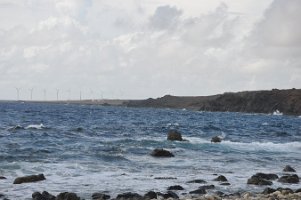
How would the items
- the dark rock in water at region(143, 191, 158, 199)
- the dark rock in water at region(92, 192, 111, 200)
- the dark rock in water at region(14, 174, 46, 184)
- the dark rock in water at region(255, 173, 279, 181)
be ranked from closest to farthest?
the dark rock in water at region(92, 192, 111, 200) → the dark rock in water at region(143, 191, 158, 199) → the dark rock in water at region(14, 174, 46, 184) → the dark rock in water at region(255, 173, 279, 181)

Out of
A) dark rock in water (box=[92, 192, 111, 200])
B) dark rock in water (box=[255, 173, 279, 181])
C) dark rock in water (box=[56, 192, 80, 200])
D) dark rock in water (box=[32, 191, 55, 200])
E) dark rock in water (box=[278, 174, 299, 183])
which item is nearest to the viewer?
dark rock in water (box=[56, 192, 80, 200])

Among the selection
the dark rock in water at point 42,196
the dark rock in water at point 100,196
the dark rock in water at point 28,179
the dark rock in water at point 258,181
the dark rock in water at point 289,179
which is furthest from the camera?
the dark rock in water at point 289,179

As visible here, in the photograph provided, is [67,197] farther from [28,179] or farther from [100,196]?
[28,179]

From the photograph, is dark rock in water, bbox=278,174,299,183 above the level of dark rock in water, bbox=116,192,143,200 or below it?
below

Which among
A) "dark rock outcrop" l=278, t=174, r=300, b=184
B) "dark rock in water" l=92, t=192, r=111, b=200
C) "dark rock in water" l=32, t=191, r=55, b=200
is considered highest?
"dark rock in water" l=32, t=191, r=55, b=200

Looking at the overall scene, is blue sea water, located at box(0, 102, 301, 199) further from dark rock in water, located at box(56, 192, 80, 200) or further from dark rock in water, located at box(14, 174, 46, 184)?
dark rock in water, located at box(56, 192, 80, 200)

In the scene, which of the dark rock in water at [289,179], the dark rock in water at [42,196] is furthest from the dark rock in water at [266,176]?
the dark rock in water at [42,196]

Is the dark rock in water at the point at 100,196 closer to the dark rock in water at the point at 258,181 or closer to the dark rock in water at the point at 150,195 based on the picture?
the dark rock in water at the point at 150,195

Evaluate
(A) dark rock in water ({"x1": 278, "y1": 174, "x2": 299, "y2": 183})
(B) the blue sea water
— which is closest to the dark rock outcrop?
(A) dark rock in water ({"x1": 278, "y1": 174, "x2": 299, "y2": 183})

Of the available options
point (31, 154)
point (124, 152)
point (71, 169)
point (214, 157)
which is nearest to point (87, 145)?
point (124, 152)

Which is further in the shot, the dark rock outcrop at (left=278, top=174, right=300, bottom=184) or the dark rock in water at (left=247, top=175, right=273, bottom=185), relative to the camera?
the dark rock outcrop at (left=278, top=174, right=300, bottom=184)

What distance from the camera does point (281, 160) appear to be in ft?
117

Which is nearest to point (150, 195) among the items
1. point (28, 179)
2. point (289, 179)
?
point (28, 179)

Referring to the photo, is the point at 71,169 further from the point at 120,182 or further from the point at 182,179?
the point at 182,179
